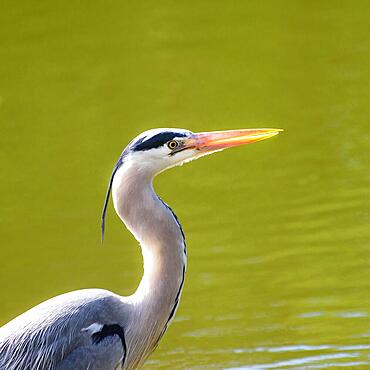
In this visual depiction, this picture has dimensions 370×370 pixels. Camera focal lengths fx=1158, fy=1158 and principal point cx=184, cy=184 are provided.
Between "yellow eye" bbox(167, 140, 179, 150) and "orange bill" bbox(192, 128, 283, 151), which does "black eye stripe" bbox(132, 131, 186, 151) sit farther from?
"orange bill" bbox(192, 128, 283, 151)

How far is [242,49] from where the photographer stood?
423 inches

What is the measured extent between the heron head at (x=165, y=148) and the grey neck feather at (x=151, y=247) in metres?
0.03

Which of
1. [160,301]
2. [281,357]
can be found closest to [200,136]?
[160,301]

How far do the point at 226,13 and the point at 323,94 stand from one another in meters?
2.86

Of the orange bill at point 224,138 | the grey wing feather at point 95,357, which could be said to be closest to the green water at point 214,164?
the grey wing feather at point 95,357

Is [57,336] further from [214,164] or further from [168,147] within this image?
[214,164]

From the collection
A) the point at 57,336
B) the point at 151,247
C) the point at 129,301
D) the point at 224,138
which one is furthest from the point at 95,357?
the point at 224,138

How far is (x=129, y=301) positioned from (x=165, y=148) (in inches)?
27.9

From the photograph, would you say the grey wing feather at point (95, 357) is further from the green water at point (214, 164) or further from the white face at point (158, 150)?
the green water at point (214, 164)

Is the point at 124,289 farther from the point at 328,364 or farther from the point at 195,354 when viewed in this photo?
the point at 328,364

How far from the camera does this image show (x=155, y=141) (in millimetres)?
4898

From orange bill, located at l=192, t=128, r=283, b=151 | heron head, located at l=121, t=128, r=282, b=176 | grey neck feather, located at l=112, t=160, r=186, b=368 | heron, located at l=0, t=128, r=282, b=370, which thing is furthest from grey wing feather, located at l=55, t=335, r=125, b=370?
orange bill, located at l=192, t=128, r=283, b=151

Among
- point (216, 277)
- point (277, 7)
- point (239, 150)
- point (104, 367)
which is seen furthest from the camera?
point (277, 7)

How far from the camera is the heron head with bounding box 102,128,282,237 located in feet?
16.1
